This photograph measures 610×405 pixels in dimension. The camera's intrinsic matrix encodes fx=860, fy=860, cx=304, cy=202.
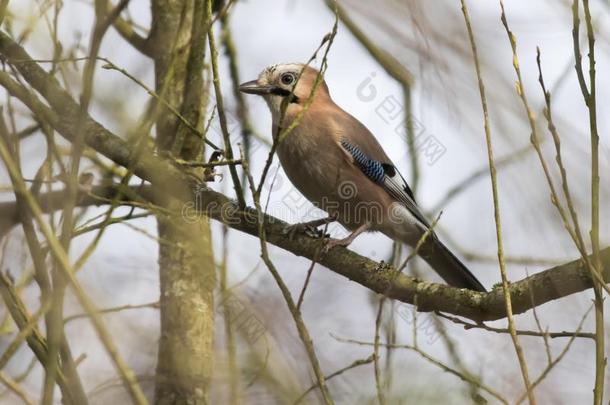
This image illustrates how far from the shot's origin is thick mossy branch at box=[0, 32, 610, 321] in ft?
15.0

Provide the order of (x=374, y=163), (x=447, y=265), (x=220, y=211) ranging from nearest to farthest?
(x=220, y=211) < (x=447, y=265) < (x=374, y=163)

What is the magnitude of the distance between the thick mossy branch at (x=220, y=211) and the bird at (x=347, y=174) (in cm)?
75

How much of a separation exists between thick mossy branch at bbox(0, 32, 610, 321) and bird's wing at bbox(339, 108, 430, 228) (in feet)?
5.01

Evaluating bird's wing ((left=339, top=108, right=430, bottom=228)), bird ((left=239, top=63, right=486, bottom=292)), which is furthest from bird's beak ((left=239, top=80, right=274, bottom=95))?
bird's wing ((left=339, top=108, right=430, bottom=228))

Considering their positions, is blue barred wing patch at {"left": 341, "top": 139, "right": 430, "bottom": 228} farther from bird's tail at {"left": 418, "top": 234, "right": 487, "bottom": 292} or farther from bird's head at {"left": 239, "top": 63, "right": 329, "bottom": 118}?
bird's head at {"left": 239, "top": 63, "right": 329, "bottom": 118}

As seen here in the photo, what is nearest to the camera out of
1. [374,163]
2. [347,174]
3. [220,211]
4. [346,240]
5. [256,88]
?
[220,211]

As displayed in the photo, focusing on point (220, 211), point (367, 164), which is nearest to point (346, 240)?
point (367, 164)

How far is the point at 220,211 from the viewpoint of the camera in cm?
511

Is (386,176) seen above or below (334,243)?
above

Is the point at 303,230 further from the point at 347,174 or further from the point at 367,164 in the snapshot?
the point at 367,164

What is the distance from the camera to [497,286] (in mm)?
4496

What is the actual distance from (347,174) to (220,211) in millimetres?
1770

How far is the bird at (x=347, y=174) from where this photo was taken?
253 inches

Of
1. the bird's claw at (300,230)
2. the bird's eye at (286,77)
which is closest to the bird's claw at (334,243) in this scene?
the bird's claw at (300,230)
